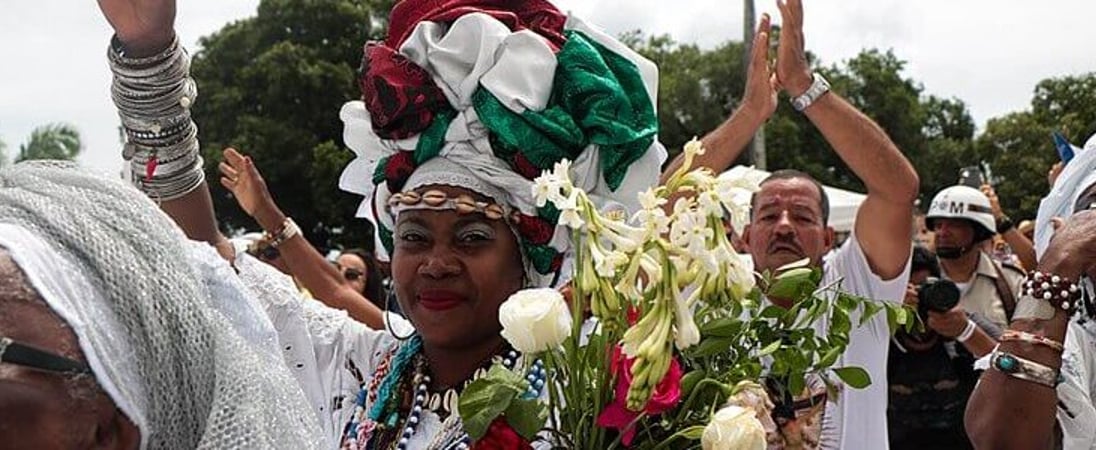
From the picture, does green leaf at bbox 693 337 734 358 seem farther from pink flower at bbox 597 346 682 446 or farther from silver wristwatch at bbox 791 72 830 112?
silver wristwatch at bbox 791 72 830 112

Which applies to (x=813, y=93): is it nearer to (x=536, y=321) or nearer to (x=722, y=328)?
(x=722, y=328)

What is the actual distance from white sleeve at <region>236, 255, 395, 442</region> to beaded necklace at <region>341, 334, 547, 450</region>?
0.06 meters

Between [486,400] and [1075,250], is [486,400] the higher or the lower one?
the lower one

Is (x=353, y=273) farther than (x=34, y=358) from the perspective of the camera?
Yes

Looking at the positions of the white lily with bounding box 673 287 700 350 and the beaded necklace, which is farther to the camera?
the beaded necklace

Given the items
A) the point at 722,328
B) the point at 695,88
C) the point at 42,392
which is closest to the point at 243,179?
the point at 722,328

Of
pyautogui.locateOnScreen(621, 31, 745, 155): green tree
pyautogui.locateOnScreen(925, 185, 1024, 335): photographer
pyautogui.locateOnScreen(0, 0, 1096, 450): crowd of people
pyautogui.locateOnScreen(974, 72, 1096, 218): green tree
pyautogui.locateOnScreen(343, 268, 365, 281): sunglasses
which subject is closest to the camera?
pyautogui.locateOnScreen(0, 0, 1096, 450): crowd of people

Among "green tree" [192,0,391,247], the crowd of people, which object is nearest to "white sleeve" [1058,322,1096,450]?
the crowd of people

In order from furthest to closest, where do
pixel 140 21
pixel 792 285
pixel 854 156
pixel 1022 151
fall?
1. pixel 1022 151
2. pixel 854 156
3. pixel 140 21
4. pixel 792 285

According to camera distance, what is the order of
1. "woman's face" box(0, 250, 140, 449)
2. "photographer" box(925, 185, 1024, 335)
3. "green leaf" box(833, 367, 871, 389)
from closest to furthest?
"woman's face" box(0, 250, 140, 449) → "green leaf" box(833, 367, 871, 389) → "photographer" box(925, 185, 1024, 335)

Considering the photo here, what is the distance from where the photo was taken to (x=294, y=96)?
26.0 m

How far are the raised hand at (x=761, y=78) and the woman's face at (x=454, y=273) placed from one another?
1.36m

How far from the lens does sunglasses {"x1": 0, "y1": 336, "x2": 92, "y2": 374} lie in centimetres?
119

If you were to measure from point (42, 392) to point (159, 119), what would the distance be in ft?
3.83
